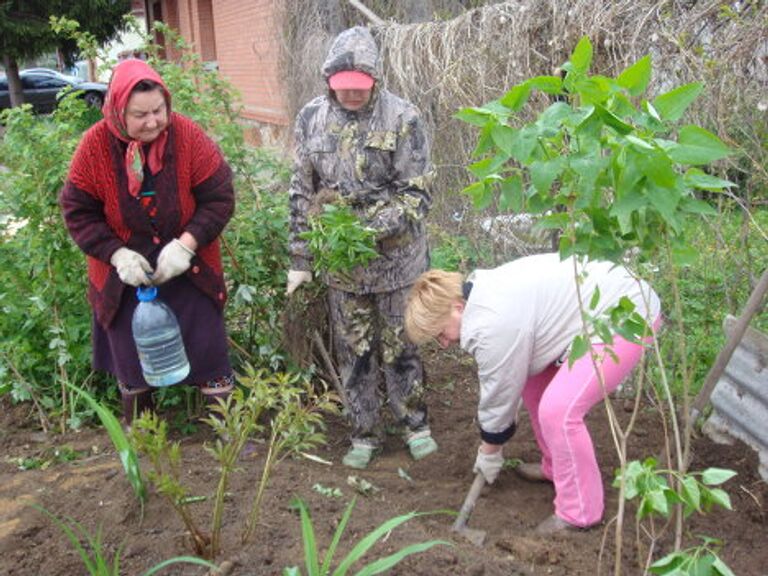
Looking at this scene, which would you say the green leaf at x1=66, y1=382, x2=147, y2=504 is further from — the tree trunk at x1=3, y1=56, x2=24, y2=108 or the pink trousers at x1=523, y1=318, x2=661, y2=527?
the tree trunk at x1=3, y1=56, x2=24, y2=108

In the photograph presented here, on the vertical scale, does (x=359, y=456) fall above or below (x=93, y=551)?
below

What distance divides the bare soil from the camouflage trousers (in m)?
0.21

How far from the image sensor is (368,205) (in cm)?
350

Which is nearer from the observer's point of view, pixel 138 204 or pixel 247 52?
pixel 138 204

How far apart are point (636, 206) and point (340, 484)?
2088 mm

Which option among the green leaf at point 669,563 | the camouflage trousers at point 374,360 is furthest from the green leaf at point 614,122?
the camouflage trousers at point 374,360

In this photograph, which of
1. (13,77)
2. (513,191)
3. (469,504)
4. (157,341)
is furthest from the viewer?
(13,77)

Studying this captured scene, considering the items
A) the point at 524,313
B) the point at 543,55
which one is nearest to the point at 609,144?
the point at 524,313

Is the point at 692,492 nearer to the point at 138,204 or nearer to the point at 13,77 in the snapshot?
the point at 138,204

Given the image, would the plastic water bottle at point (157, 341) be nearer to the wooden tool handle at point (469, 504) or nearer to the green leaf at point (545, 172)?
the wooden tool handle at point (469, 504)

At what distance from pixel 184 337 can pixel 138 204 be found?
24.0 inches

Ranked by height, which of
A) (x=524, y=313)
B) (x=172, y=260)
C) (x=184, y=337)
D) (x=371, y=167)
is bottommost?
(x=184, y=337)

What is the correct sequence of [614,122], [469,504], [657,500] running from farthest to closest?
[469,504] → [657,500] → [614,122]

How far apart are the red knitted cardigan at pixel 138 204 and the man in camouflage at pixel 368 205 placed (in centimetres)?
40
